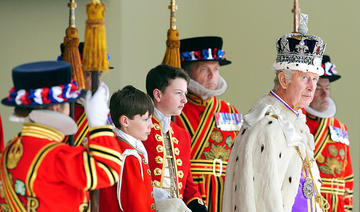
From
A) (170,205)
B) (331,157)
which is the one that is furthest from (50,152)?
(331,157)

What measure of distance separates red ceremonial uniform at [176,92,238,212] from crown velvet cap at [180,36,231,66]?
0.25 m

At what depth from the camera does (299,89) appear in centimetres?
385

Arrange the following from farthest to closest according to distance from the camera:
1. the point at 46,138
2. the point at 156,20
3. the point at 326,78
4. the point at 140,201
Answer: the point at 156,20 → the point at 326,78 → the point at 140,201 → the point at 46,138

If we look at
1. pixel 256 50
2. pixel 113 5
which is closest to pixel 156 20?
pixel 113 5

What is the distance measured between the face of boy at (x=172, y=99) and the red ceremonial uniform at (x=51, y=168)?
3.80 feet

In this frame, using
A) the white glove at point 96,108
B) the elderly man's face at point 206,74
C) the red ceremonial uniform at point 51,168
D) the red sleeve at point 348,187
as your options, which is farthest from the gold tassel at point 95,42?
the red sleeve at point 348,187

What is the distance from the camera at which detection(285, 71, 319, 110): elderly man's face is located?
3.85 metres

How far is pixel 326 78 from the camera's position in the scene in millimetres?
5551

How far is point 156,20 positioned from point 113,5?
1.67 ft

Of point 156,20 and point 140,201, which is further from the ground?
point 156,20

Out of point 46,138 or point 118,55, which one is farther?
point 118,55

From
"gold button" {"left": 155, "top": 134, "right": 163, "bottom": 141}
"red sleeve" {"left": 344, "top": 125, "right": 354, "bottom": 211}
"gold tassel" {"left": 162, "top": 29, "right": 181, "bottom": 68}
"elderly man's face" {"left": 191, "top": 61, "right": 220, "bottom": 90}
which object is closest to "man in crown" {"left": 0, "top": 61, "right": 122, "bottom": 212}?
"gold button" {"left": 155, "top": 134, "right": 163, "bottom": 141}

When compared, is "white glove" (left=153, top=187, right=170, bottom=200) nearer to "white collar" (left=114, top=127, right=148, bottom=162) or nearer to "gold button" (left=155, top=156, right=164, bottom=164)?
Answer: "gold button" (left=155, top=156, right=164, bottom=164)

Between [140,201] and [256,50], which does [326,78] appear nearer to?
[256,50]
